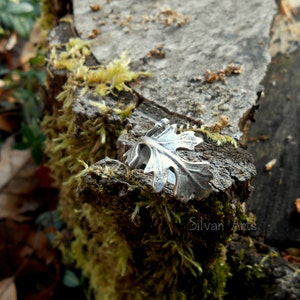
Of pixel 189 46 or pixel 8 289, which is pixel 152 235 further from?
pixel 8 289

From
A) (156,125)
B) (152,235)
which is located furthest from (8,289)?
(156,125)

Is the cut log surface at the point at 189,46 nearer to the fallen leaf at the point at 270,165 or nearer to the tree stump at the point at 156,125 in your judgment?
the tree stump at the point at 156,125

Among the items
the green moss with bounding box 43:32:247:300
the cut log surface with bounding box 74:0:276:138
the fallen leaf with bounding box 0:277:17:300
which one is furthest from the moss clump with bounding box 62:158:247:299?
the fallen leaf with bounding box 0:277:17:300

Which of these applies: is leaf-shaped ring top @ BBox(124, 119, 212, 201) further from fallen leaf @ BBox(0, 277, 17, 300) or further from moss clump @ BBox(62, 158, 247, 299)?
fallen leaf @ BBox(0, 277, 17, 300)

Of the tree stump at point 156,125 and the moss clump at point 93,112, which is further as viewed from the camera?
the moss clump at point 93,112

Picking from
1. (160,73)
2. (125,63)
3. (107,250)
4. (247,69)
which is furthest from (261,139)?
(107,250)

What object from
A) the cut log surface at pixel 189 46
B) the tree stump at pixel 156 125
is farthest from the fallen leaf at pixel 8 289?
the cut log surface at pixel 189 46
